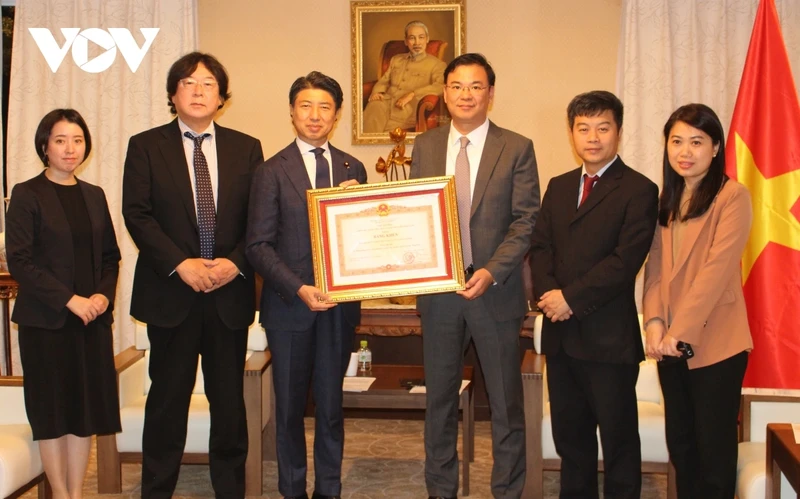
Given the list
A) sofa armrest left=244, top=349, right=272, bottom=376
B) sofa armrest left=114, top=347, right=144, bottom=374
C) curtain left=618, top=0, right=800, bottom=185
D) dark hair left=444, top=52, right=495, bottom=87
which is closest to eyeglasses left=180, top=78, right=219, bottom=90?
dark hair left=444, top=52, right=495, bottom=87

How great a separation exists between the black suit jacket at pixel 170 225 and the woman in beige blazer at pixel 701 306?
1562 mm

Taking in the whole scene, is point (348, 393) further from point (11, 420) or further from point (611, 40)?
point (611, 40)

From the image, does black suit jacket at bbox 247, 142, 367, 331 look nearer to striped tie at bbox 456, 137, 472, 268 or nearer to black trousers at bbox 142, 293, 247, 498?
black trousers at bbox 142, 293, 247, 498

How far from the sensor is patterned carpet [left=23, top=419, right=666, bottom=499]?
12.3 ft

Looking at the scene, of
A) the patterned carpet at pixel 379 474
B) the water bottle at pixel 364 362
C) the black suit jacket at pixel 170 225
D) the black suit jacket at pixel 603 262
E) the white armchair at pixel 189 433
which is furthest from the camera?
the water bottle at pixel 364 362

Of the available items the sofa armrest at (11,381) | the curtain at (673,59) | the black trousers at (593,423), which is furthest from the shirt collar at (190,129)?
the curtain at (673,59)

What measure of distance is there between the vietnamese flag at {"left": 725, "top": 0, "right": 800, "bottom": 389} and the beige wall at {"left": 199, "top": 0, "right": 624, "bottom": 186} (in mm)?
1720

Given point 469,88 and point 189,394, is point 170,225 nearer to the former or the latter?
point 189,394

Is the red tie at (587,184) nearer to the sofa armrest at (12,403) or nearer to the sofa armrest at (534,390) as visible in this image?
the sofa armrest at (534,390)

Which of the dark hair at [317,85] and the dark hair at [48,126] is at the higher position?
the dark hair at [317,85]

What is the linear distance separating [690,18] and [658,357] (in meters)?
3.16

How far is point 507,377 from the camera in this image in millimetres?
3213

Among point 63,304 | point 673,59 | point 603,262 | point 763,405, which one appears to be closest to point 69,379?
point 63,304

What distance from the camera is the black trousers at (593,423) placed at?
293 centimetres
